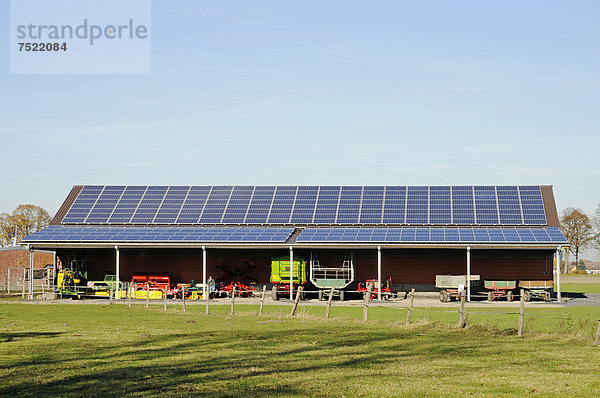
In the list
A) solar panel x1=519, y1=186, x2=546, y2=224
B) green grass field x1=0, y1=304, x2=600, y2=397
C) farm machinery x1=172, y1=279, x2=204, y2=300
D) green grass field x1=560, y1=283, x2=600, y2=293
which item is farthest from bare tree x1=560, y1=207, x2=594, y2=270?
green grass field x1=0, y1=304, x2=600, y2=397

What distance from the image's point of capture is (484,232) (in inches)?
1741

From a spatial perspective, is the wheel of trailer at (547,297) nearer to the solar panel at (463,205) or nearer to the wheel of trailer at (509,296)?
the wheel of trailer at (509,296)

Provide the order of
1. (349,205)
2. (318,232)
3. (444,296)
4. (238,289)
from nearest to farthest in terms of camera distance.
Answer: (444,296) < (318,232) < (238,289) < (349,205)

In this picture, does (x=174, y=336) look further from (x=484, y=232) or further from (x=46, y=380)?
(x=484, y=232)

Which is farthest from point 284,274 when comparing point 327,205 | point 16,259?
point 16,259

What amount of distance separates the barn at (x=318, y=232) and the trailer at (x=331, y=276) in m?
0.27

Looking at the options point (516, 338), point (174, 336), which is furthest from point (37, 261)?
point (516, 338)

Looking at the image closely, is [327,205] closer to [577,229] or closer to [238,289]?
[238,289]

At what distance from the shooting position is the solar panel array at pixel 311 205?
157 feet

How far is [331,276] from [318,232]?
111 inches

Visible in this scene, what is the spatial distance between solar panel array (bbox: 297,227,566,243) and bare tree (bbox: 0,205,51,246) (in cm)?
6981

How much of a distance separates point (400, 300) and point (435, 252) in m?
4.30

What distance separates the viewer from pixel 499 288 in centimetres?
4403

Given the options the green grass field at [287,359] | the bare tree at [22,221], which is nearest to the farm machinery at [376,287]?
the green grass field at [287,359]
